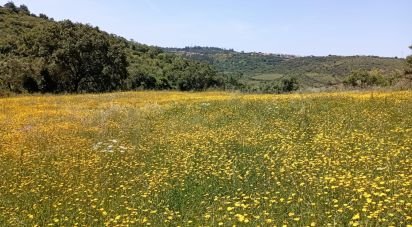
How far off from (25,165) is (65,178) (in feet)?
6.27

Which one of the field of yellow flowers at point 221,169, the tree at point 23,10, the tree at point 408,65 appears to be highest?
the tree at point 23,10

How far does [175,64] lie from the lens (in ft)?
290

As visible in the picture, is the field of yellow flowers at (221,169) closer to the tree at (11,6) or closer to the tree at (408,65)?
the tree at (408,65)

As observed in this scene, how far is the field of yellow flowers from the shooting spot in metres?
6.36

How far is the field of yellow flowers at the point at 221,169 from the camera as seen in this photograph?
6361 mm

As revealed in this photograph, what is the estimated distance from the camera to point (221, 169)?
9000 millimetres

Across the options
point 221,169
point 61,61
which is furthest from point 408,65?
point 61,61

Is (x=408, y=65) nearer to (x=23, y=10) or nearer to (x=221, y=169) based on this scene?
(x=221, y=169)

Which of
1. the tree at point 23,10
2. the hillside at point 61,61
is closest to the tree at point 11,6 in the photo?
the tree at point 23,10

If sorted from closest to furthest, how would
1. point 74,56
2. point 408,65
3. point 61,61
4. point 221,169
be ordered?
point 221,169, point 408,65, point 61,61, point 74,56

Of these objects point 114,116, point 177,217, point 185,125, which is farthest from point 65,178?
point 114,116

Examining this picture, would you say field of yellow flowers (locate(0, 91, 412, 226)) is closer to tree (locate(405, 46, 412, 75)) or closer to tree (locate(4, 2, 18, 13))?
tree (locate(405, 46, 412, 75))

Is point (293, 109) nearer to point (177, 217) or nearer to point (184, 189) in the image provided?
point (184, 189)

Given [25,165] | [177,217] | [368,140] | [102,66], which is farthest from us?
[102,66]
